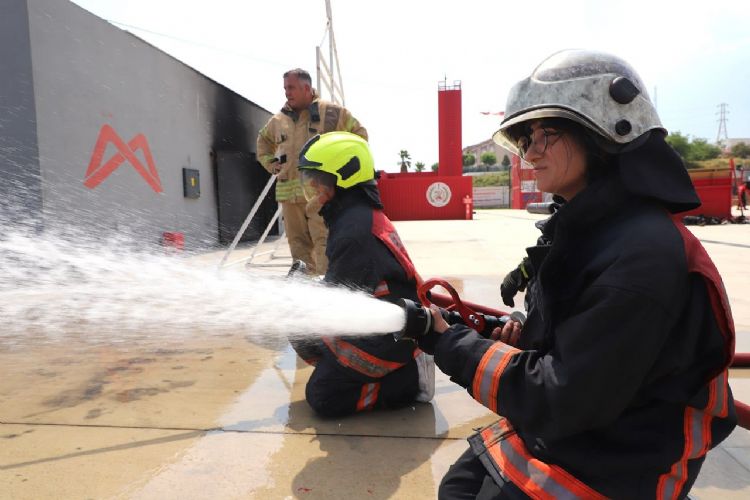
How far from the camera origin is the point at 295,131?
5.32 metres

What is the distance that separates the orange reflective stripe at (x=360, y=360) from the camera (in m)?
2.60

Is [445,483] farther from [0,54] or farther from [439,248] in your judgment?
[439,248]

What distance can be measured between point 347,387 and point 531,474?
4.50 ft

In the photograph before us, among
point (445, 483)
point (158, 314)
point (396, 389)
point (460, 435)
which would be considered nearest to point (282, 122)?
point (158, 314)

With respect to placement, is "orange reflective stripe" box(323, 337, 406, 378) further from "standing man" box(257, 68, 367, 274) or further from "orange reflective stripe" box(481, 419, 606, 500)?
"standing man" box(257, 68, 367, 274)

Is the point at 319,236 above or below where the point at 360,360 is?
above

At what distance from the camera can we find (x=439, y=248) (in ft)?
33.3

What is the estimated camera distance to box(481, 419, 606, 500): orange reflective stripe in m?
1.33

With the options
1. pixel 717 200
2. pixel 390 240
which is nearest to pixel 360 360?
pixel 390 240

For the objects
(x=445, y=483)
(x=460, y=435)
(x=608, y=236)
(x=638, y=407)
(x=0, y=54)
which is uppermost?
(x=0, y=54)

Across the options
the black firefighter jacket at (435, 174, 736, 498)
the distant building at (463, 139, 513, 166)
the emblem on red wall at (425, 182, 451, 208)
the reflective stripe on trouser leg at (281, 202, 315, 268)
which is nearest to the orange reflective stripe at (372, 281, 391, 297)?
the black firefighter jacket at (435, 174, 736, 498)

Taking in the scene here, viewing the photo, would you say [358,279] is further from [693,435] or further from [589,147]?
[693,435]

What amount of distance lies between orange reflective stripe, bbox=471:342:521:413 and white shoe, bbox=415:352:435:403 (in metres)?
1.42

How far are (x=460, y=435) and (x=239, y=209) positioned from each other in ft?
34.7
